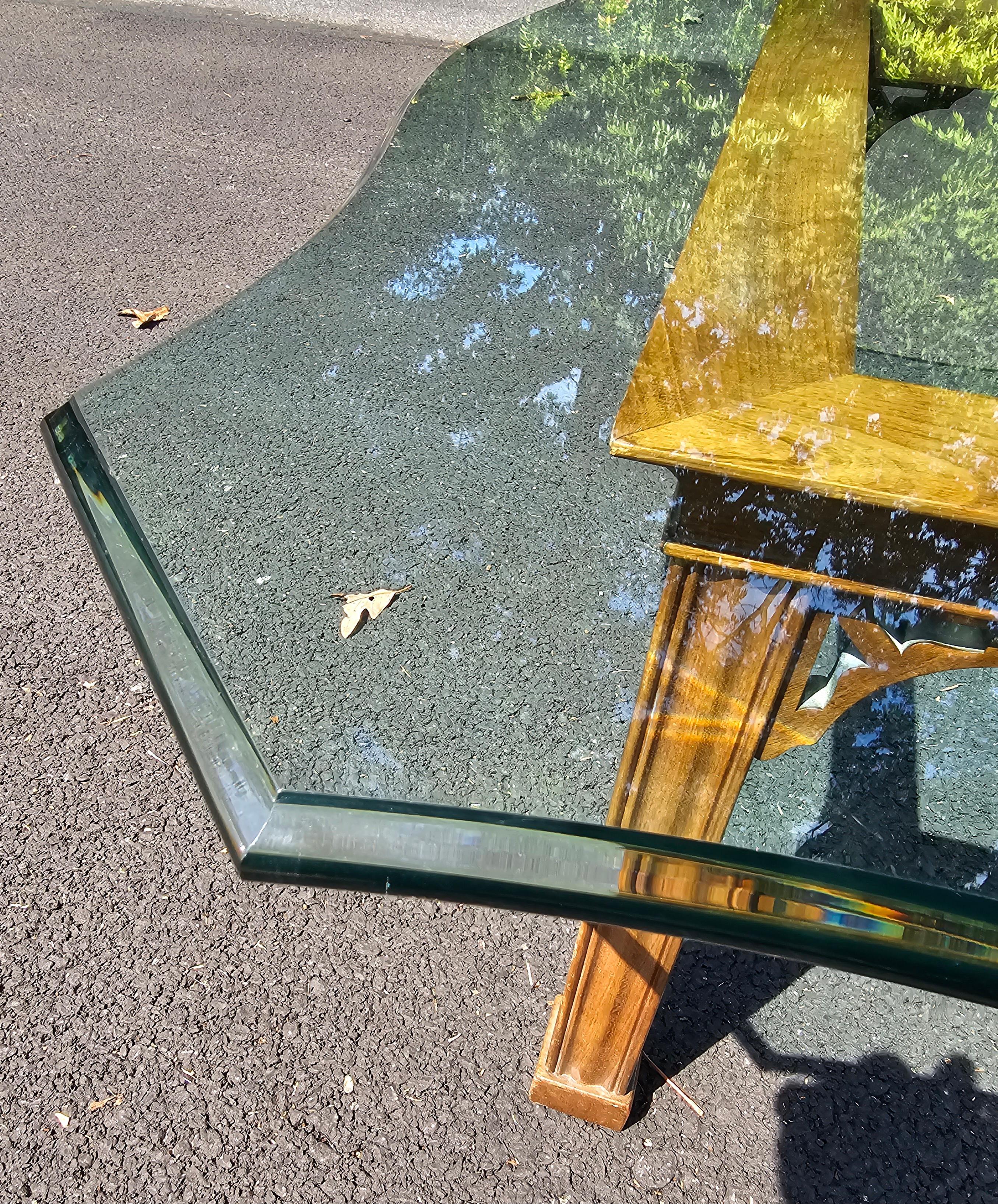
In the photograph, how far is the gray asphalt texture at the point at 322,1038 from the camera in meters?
1.18

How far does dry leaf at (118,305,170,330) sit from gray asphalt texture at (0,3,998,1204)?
32.9 inches

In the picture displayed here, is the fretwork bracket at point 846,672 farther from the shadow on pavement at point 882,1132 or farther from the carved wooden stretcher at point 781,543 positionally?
the shadow on pavement at point 882,1132

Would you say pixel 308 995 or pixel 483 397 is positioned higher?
pixel 483 397

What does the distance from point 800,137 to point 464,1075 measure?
116cm

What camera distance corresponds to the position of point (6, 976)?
51.2 inches

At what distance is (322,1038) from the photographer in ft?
4.17

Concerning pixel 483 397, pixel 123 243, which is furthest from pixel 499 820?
pixel 123 243

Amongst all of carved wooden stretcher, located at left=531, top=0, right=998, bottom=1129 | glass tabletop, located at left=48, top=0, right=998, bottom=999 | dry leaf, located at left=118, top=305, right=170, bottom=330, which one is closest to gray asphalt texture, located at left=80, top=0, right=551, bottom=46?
dry leaf, located at left=118, top=305, right=170, bottom=330

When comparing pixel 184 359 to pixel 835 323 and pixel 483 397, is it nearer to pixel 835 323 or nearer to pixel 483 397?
pixel 483 397

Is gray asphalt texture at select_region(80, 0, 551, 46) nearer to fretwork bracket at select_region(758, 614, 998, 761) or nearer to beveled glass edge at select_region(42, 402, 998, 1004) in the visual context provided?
fretwork bracket at select_region(758, 614, 998, 761)

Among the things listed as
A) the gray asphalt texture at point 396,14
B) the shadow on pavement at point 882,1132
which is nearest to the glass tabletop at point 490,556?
the shadow on pavement at point 882,1132

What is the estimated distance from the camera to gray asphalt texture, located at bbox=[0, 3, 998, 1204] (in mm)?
1176

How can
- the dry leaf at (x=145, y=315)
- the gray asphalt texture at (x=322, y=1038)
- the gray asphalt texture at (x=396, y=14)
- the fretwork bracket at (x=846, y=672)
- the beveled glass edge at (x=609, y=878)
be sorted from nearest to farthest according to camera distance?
the beveled glass edge at (x=609, y=878), the fretwork bracket at (x=846, y=672), the gray asphalt texture at (x=322, y=1038), the dry leaf at (x=145, y=315), the gray asphalt texture at (x=396, y=14)

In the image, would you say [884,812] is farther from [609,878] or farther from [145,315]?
[145,315]
